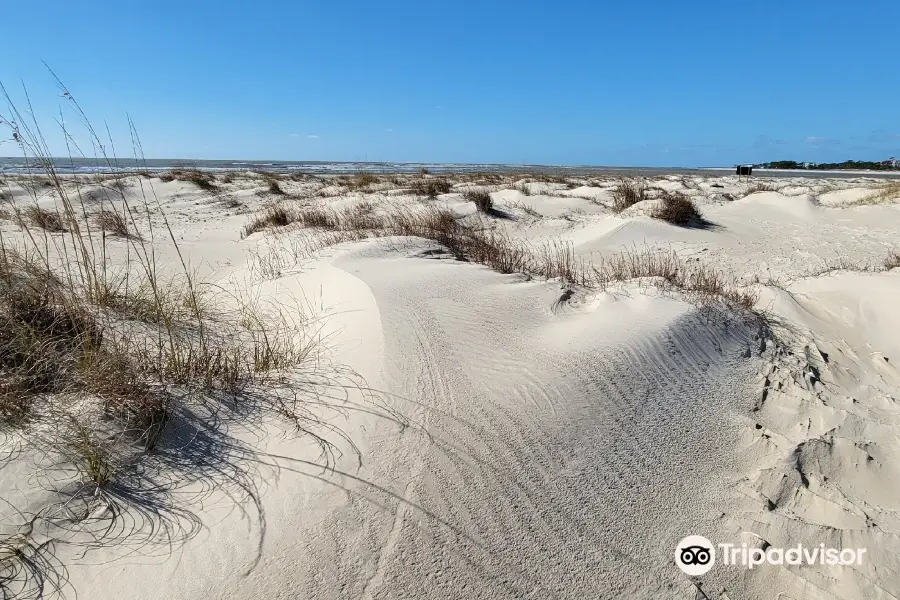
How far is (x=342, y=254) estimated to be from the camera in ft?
18.3

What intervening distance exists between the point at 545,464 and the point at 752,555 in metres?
0.82

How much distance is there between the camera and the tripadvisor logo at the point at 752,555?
174 cm

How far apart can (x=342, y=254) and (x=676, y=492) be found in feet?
14.5

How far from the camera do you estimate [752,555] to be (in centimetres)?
178

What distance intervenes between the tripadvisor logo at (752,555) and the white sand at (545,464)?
0.03 meters

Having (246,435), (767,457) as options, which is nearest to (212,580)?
(246,435)

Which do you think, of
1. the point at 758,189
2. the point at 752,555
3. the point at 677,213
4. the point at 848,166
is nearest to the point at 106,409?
the point at 752,555

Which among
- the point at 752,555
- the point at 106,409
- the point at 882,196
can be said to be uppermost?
the point at 882,196

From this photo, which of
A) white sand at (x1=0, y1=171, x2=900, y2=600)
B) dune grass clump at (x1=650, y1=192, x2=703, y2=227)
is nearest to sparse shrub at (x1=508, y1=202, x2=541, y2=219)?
dune grass clump at (x1=650, y1=192, x2=703, y2=227)

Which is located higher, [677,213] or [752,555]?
[677,213]

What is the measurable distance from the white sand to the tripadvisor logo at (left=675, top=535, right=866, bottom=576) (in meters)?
0.03

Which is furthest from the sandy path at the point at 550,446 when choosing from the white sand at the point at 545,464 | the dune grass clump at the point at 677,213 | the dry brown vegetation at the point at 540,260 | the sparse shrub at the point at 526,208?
the sparse shrub at the point at 526,208

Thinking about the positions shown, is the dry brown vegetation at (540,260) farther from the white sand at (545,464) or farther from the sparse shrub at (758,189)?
the sparse shrub at (758,189)

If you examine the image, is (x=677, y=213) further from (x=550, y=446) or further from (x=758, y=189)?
(x=758, y=189)
